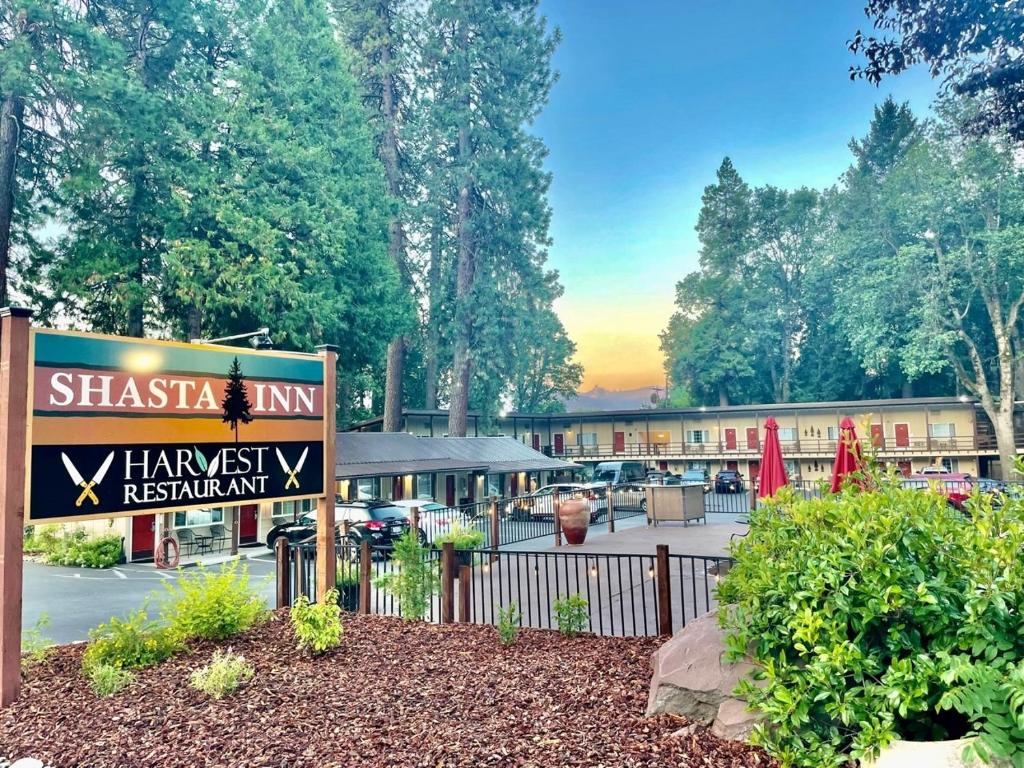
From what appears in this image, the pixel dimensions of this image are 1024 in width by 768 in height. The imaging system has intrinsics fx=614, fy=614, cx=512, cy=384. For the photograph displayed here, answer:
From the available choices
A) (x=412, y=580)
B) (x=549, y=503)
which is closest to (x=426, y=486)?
(x=549, y=503)

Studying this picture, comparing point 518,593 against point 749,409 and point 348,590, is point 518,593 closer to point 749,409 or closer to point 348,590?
point 348,590

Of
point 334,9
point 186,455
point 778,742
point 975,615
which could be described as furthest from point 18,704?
point 334,9

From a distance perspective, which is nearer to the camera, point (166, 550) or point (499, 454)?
point (166, 550)

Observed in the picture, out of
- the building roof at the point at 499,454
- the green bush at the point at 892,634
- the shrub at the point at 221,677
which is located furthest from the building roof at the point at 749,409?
the green bush at the point at 892,634

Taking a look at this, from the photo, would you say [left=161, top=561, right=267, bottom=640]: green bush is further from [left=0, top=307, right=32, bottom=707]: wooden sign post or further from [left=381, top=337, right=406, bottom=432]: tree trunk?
[left=381, top=337, right=406, bottom=432]: tree trunk

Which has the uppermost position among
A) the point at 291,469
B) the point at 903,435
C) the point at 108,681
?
the point at 291,469

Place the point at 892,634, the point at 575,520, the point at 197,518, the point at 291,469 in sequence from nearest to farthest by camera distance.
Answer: the point at 892,634, the point at 291,469, the point at 575,520, the point at 197,518

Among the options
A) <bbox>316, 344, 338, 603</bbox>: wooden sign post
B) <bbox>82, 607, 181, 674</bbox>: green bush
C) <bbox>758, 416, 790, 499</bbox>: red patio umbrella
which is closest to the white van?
<bbox>758, 416, 790, 499</bbox>: red patio umbrella

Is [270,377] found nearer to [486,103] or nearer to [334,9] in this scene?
[486,103]

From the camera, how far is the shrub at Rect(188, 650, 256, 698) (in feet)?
16.8

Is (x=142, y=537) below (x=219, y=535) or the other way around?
the other way around

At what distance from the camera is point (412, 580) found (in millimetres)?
7941

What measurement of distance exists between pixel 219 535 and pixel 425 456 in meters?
7.83

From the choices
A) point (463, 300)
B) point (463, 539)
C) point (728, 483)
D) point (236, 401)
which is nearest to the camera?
point (236, 401)
